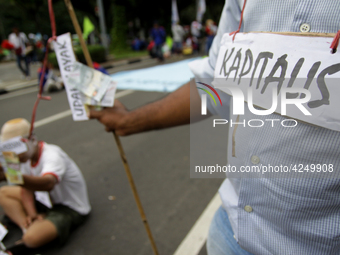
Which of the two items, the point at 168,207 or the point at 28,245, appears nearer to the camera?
the point at 28,245

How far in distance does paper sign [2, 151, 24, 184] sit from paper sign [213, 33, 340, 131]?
1.43 m

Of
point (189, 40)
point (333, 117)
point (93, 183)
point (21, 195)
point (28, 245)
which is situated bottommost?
point (189, 40)

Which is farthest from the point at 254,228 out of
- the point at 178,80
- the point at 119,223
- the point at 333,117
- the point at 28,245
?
the point at 178,80

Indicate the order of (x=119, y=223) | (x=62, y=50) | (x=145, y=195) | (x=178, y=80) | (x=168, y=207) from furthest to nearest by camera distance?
(x=178, y=80) < (x=145, y=195) < (x=168, y=207) < (x=119, y=223) < (x=62, y=50)

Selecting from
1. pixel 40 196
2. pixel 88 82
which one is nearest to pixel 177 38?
pixel 40 196

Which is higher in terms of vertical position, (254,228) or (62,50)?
(62,50)

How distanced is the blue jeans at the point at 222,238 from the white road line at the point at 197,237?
1.03m

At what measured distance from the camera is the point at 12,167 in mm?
1753

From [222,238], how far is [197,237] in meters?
1.23

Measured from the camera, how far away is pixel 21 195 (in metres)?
2.23

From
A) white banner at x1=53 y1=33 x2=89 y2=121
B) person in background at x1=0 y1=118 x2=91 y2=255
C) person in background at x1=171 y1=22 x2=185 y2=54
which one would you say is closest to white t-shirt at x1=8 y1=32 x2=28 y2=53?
person in background at x1=171 y1=22 x2=185 y2=54

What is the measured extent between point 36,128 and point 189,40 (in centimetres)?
1333

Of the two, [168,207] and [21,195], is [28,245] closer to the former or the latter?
[21,195]

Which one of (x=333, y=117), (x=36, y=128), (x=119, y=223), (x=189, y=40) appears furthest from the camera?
(x=189, y=40)
